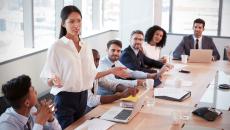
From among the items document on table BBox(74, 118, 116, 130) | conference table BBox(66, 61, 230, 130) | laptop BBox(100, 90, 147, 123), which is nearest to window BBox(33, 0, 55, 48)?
conference table BBox(66, 61, 230, 130)

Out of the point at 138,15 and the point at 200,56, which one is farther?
the point at 138,15

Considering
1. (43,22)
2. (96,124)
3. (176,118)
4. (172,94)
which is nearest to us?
(96,124)

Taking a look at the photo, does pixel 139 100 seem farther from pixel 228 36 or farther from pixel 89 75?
pixel 228 36

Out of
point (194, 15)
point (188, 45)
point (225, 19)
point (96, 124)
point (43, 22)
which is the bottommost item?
point (96, 124)

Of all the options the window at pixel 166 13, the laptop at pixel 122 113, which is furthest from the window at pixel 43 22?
the laptop at pixel 122 113

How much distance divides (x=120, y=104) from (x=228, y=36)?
18.4ft

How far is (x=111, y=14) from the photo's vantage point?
8578mm

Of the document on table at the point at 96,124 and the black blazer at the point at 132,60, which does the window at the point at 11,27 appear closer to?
the black blazer at the point at 132,60

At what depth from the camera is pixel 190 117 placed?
2641 mm

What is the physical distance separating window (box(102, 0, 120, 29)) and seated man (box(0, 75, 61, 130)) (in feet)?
21.1

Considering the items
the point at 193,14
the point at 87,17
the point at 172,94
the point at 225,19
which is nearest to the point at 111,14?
the point at 87,17

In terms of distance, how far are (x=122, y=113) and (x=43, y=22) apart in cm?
381

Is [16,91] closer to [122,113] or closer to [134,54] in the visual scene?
[122,113]

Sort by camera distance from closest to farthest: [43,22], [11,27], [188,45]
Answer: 1. [11,27]
2. [188,45]
3. [43,22]
